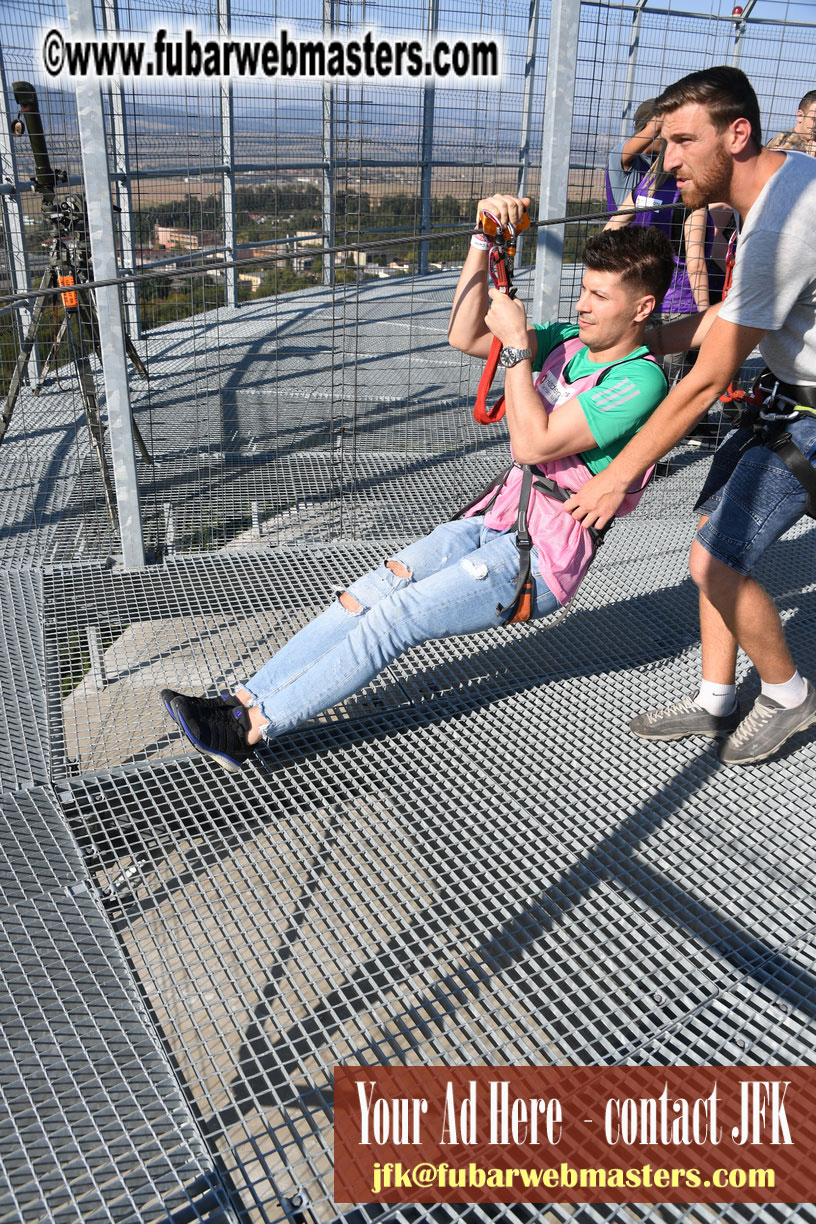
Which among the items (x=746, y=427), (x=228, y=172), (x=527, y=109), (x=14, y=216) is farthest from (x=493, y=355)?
(x=228, y=172)

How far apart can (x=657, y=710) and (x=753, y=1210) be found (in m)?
1.33

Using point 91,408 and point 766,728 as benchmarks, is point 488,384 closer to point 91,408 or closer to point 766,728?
point 766,728

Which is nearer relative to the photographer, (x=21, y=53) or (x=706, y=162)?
(x=706, y=162)

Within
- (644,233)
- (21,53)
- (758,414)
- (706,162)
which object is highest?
(21,53)

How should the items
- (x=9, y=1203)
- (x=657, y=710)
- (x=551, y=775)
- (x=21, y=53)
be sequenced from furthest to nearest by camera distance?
(x=21, y=53) < (x=657, y=710) < (x=551, y=775) < (x=9, y=1203)

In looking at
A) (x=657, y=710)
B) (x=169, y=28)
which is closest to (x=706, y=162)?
(x=657, y=710)

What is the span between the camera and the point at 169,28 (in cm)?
538

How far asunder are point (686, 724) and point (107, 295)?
7.33ft

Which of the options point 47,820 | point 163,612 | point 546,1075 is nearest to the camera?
point 546,1075

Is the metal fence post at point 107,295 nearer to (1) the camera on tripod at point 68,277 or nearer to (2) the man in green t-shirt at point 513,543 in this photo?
(1) the camera on tripod at point 68,277

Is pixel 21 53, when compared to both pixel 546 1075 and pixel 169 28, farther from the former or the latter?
pixel 546 1075

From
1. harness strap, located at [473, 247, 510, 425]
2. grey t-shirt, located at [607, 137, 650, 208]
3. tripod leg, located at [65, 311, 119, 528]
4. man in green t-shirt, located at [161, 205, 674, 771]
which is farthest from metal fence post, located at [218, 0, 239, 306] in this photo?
man in green t-shirt, located at [161, 205, 674, 771]

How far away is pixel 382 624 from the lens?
86.2 inches

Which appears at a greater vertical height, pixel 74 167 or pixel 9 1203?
pixel 74 167
